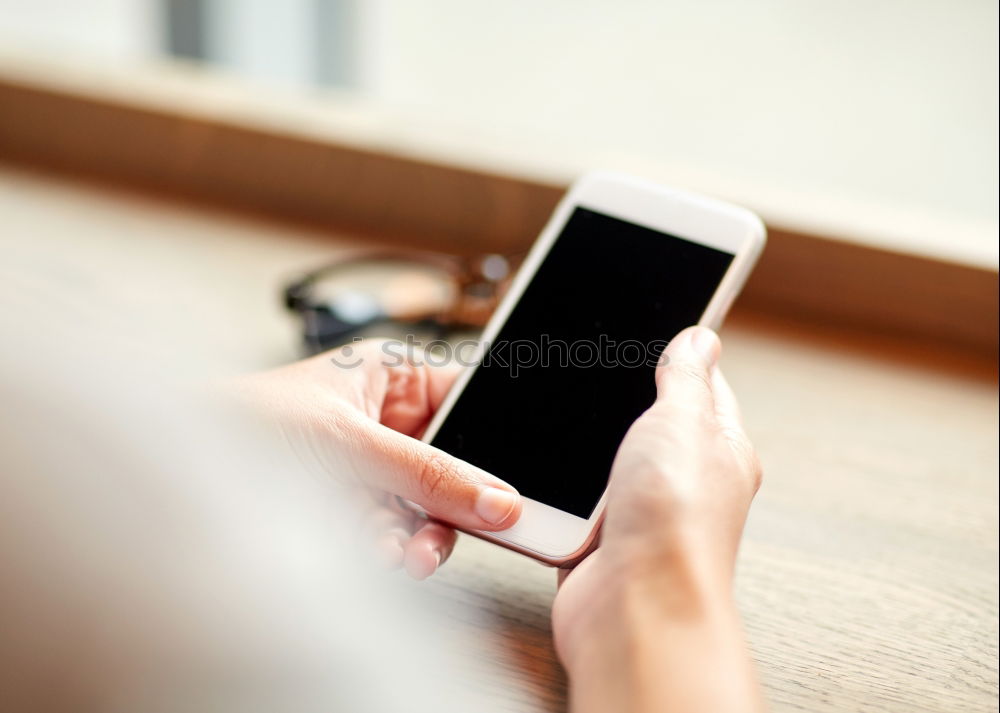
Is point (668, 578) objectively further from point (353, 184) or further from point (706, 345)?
point (353, 184)

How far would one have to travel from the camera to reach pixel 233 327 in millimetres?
754

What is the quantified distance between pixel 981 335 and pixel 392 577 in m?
0.58

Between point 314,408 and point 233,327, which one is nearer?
point 314,408

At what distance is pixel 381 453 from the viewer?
49cm

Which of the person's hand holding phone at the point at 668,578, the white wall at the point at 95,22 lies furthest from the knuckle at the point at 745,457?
the white wall at the point at 95,22

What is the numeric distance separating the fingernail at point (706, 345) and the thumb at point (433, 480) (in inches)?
5.3

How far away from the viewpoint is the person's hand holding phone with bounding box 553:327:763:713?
35 cm

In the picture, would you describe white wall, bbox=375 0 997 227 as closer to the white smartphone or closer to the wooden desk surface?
the wooden desk surface

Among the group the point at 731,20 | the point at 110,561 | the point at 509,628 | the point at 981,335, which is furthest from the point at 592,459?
the point at 731,20

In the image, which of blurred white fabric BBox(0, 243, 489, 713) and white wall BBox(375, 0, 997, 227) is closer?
blurred white fabric BBox(0, 243, 489, 713)

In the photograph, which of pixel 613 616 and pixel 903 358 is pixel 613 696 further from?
pixel 903 358

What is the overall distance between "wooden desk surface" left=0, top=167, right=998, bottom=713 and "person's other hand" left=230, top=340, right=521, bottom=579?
4 centimetres

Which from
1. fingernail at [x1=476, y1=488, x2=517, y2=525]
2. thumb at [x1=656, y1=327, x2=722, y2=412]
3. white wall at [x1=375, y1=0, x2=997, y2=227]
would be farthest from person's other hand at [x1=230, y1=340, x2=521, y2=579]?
white wall at [x1=375, y1=0, x2=997, y2=227]

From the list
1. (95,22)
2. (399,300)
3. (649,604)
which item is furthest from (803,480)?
(95,22)
